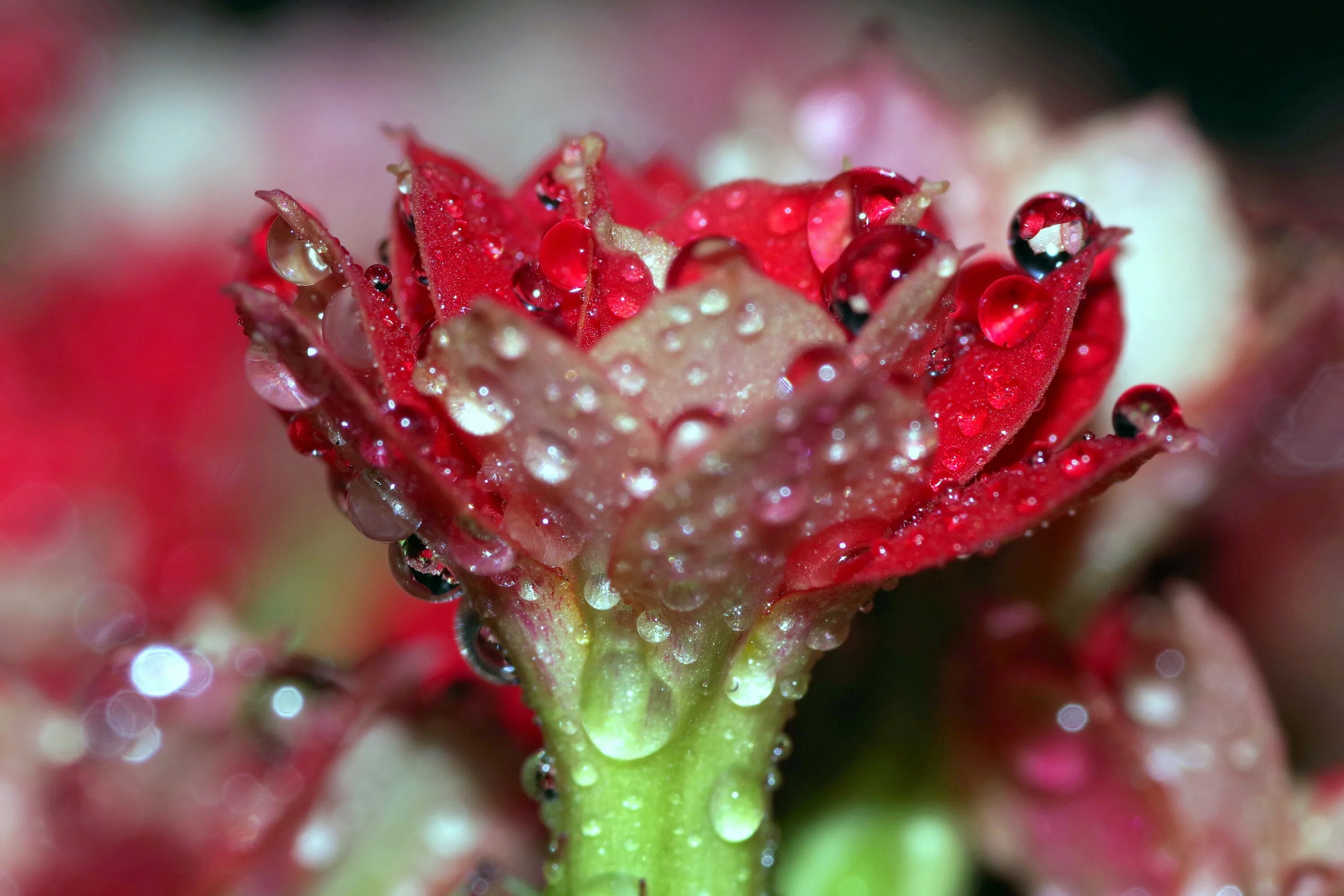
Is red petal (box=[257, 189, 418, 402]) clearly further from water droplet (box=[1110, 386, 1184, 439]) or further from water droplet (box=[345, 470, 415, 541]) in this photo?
water droplet (box=[1110, 386, 1184, 439])

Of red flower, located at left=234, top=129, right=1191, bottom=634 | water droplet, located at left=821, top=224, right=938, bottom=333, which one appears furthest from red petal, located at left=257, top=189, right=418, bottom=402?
water droplet, located at left=821, top=224, right=938, bottom=333

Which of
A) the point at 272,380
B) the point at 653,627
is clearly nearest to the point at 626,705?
the point at 653,627

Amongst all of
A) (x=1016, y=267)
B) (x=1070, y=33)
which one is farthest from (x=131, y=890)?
(x=1070, y=33)

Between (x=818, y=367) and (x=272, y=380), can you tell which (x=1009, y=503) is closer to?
(x=818, y=367)

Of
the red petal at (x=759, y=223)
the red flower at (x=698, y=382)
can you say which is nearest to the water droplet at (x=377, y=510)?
the red flower at (x=698, y=382)

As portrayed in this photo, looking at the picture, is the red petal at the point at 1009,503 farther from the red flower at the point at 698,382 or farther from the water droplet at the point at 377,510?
the water droplet at the point at 377,510
